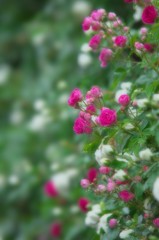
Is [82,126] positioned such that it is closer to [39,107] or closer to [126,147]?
[126,147]

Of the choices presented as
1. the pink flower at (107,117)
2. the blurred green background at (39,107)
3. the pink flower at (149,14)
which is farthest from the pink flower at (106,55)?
the blurred green background at (39,107)

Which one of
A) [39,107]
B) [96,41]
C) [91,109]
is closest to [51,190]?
[39,107]

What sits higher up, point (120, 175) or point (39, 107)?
point (39, 107)

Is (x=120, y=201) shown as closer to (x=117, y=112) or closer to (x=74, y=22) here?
(x=117, y=112)

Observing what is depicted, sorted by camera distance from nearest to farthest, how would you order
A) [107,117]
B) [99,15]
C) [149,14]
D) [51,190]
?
[107,117], [149,14], [99,15], [51,190]

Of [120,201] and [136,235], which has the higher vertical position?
[120,201]

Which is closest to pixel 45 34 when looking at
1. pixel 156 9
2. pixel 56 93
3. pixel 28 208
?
pixel 56 93
